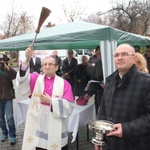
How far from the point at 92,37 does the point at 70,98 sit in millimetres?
964

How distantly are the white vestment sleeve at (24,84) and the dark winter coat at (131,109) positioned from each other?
4.33 feet

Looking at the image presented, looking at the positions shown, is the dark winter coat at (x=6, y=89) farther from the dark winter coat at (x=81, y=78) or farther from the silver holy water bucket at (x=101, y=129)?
the silver holy water bucket at (x=101, y=129)

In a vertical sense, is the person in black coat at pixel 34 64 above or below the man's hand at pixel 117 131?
above

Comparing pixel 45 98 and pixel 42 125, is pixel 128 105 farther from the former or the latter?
pixel 42 125

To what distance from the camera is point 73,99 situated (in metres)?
3.01

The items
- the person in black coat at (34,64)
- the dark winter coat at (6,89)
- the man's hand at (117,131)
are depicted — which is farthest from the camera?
the person in black coat at (34,64)

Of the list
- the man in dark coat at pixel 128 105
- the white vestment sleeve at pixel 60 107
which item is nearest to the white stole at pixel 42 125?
the white vestment sleeve at pixel 60 107

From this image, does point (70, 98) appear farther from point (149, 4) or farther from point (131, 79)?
point (149, 4)

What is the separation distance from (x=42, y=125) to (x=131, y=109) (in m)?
1.50

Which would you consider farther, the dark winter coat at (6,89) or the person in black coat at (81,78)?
the person in black coat at (81,78)

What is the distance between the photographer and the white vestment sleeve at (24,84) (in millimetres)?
2945

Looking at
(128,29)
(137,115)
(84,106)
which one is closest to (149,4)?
(128,29)

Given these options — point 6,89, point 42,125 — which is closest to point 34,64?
point 6,89

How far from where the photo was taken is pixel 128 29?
95.6 feet
